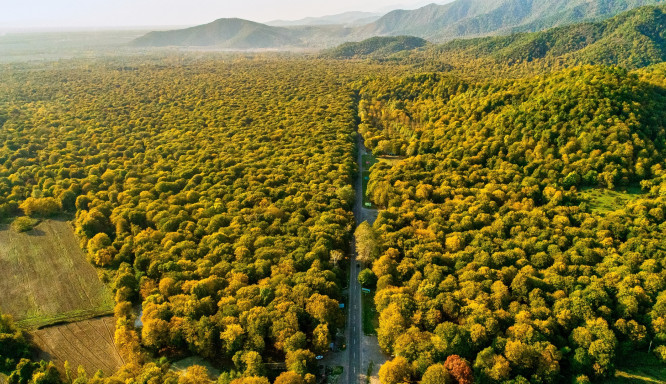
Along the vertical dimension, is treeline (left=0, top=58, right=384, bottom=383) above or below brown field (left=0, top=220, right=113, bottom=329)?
above

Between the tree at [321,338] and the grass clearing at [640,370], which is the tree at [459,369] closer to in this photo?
the tree at [321,338]

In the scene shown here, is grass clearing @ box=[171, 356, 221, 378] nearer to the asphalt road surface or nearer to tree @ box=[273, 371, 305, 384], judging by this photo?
tree @ box=[273, 371, 305, 384]

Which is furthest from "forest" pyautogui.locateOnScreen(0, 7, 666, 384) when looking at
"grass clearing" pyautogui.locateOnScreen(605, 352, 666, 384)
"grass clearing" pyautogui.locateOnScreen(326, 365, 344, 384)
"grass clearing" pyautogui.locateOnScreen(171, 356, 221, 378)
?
"grass clearing" pyautogui.locateOnScreen(326, 365, 344, 384)

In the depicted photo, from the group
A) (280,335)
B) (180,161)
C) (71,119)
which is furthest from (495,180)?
(71,119)

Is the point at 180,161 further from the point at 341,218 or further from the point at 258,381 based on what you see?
the point at 258,381

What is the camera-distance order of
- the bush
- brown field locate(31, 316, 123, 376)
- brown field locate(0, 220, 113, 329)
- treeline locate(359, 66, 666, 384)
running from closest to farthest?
treeline locate(359, 66, 666, 384) < brown field locate(31, 316, 123, 376) < brown field locate(0, 220, 113, 329) < the bush

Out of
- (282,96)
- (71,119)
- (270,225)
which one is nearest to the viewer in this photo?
(270,225)
